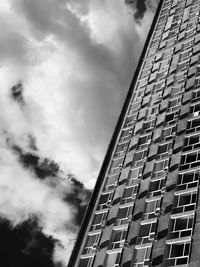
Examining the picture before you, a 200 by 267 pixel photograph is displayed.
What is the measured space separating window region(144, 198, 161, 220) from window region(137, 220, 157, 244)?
0.88 meters

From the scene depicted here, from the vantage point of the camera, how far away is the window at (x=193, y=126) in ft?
140

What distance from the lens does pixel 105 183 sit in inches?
1859

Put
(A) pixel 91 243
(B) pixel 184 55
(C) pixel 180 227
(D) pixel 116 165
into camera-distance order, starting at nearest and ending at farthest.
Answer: (C) pixel 180 227
(A) pixel 91 243
(D) pixel 116 165
(B) pixel 184 55

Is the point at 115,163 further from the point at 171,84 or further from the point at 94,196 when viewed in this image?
the point at 171,84

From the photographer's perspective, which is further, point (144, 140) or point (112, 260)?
point (144, 140)

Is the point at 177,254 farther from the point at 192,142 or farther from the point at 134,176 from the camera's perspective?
the point at 134,176

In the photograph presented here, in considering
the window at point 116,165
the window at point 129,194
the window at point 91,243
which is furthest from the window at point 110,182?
the window at point 91,243

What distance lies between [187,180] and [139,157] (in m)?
9.17

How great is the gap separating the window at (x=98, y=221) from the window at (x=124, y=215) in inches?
82.8

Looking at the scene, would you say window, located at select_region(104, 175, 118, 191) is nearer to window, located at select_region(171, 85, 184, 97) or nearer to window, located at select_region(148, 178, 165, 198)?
window, located at select_region(148, 178, 165, 198)

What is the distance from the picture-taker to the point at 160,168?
138ft

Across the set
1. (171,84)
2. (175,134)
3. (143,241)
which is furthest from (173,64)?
(143,241)

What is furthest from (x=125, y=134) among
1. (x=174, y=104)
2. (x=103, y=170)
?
(x=174, y=104)

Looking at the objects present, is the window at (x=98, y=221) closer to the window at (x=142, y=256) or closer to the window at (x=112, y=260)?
the window at (x=112, y=260)
